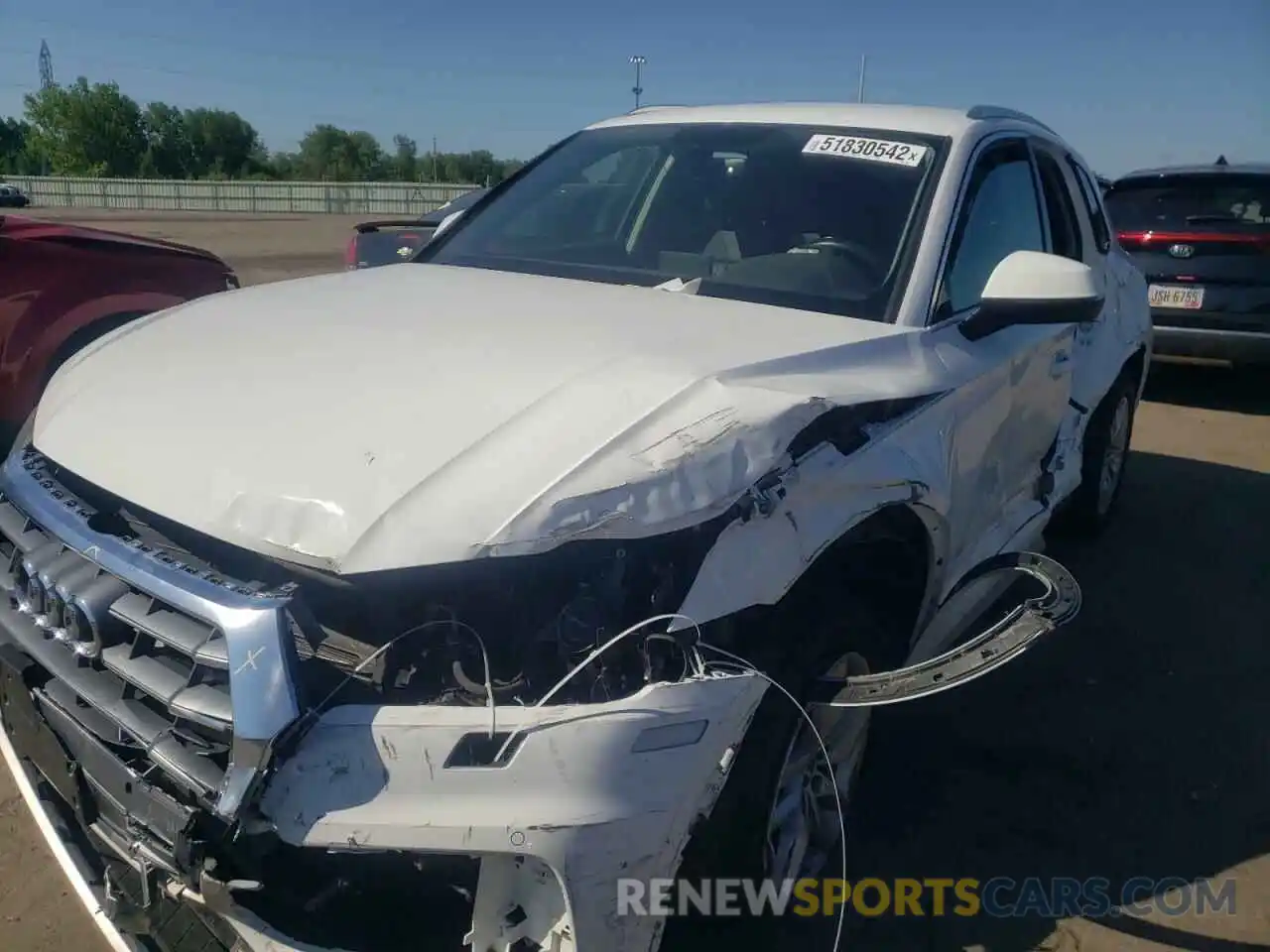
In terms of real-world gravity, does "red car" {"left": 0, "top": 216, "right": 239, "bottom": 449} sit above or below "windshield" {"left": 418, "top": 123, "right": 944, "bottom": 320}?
below

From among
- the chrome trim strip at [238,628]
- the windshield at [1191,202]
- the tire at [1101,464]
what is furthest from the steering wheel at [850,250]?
the windshield at [1191,202]

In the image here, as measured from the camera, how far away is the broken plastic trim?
2.14m

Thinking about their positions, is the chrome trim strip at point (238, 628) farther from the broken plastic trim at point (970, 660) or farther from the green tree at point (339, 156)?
the green tree at point (339, 156)

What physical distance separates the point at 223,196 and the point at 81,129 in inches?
1620

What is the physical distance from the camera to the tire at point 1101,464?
4.86m

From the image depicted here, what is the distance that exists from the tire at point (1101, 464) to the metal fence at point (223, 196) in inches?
1674

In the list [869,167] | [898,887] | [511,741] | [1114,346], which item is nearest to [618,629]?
[511,741]

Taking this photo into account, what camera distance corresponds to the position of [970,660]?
7.27 feet

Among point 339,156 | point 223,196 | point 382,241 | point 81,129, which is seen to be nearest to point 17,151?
point 81,129

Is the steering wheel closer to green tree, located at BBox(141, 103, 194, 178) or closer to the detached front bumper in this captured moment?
the detached front bumper

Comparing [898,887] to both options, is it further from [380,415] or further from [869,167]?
[869,167]

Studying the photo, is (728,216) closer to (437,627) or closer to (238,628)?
(437,627)

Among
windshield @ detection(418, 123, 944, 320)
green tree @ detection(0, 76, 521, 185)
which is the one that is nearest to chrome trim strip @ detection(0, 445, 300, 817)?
windshield @ detection(418, 123, 944, 320)

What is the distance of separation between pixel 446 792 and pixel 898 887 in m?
1.53
